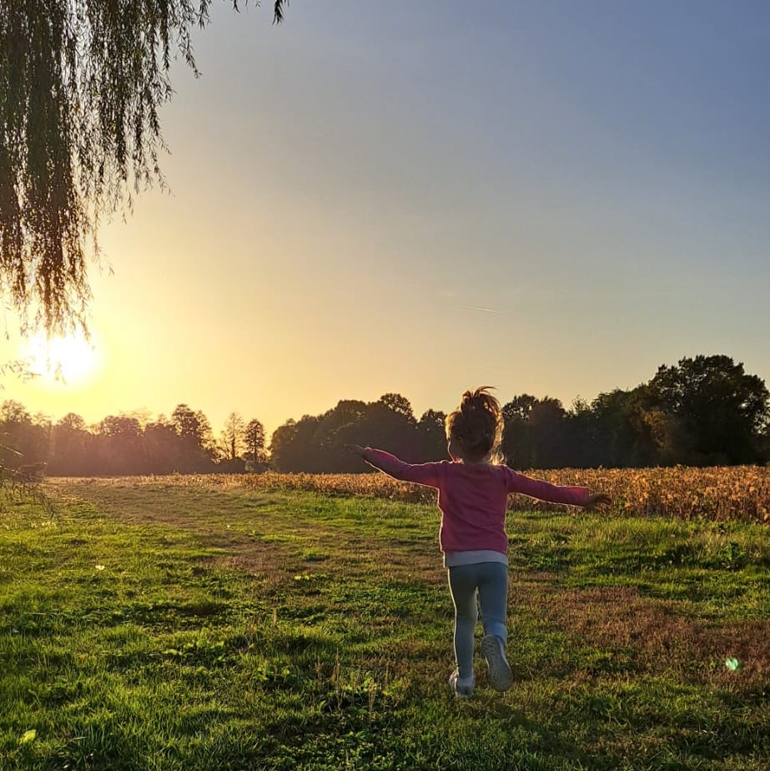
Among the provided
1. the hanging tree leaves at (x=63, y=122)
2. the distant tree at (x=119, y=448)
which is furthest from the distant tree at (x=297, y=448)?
the hanging tree leaves at (x=63, y=122)

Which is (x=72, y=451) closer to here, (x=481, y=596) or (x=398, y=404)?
(x=398, y=404)

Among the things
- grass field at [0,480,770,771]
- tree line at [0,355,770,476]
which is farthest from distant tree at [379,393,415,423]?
grass field at [0,480,770,771]

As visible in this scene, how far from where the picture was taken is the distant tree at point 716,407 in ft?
186

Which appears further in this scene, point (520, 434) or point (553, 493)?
point (520, 434)

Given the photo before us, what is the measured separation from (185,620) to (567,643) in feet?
12.6

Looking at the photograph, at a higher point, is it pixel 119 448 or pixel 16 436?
pixel 16 436

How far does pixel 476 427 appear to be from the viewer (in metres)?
4.31

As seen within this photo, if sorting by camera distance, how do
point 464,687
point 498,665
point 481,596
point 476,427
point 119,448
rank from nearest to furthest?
point 498,665
point 481,596
point 476,427
point 464,687
point 119,448

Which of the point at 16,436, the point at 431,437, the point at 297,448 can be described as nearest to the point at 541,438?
the point at 431,437

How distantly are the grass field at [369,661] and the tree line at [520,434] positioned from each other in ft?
60.3

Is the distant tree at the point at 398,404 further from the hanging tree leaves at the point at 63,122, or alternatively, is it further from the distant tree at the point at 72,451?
the hanging tree leaves at the point at 63,122

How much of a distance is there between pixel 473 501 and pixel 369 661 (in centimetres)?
200

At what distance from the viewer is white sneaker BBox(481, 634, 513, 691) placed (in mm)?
3826

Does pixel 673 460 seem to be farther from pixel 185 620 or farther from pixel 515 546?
pixel 185 620
